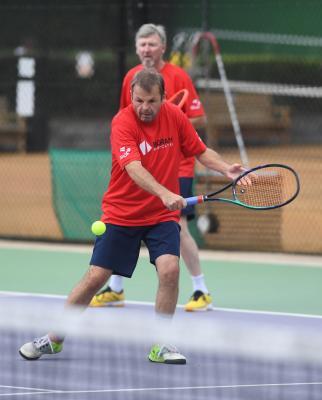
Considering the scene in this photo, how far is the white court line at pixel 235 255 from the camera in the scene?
10112 mm

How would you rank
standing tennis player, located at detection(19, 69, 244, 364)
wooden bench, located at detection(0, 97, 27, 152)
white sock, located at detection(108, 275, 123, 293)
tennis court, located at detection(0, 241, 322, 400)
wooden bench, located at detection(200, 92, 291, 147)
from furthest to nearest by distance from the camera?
wooden bench, located at detection(200, 92, 291, 147), wooden bench, located at detection(0, 97, 27, 152), white sock, located at detection(108, 275, 123, 293), standing tennis player, located at detection(19, 69, 244, 364), tennis court, located at detection(0, 241, 322, 400)

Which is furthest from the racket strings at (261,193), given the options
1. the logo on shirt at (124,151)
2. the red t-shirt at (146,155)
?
the logo on shirt at (124,151)

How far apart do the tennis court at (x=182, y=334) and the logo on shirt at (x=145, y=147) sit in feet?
2.78

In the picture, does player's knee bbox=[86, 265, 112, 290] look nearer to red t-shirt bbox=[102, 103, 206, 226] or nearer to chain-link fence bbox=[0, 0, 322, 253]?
red t-shirt bbox=[102, 103, 206, 226]

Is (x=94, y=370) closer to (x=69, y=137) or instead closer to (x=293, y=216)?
(x=293, y=216)

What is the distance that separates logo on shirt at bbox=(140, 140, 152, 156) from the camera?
20.6 ft

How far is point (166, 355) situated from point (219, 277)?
3086mm

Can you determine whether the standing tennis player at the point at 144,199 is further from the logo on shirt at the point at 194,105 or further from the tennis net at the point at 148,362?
the logo on shirt at the point at 194,105

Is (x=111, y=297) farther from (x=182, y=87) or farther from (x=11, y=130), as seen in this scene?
(x=11, y=130)

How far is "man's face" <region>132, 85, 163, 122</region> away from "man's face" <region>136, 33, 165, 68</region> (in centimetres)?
139

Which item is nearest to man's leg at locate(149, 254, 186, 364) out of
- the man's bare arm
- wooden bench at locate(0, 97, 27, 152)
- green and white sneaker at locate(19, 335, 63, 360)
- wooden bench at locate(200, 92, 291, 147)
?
the man's bare arm

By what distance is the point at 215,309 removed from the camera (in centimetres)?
799

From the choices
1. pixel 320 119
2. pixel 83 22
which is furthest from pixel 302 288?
pixel 320 119

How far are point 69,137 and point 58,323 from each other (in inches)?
541
